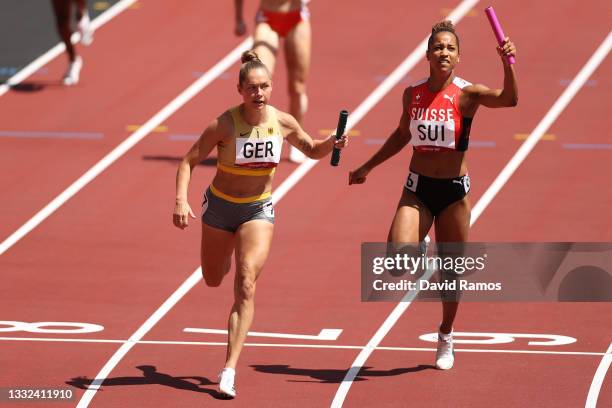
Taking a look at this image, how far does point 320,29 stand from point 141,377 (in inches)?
466

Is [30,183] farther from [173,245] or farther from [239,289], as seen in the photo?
[239,289]

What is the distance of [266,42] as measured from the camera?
17.2 metres

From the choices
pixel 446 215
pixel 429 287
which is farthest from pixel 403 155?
pixel 446 215

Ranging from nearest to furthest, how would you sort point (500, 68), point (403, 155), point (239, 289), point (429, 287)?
1. point (239, 289)
2. point (429, 287)
3. point (403, 155)
4. point (500, 68)

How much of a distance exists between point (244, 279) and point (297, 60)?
7.19 meters

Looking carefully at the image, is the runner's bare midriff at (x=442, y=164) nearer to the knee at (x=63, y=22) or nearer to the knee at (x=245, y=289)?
the knee at (x=245, y=289)

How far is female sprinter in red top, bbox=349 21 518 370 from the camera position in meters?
11.1

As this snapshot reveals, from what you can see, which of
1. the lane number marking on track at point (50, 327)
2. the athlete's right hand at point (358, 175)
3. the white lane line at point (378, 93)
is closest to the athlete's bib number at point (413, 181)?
the athlete's right hand at point (358, 175)

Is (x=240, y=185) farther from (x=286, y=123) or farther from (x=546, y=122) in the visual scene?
(x=546, y=122)

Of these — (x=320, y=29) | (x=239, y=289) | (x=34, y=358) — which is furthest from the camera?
(x=320, y=29)

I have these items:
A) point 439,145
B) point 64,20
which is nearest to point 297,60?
point 64,20

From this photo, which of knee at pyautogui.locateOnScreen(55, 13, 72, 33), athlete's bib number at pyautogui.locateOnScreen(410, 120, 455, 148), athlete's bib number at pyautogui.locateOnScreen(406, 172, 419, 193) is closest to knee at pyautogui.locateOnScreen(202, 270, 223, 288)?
athlete's bib number at pyautogui.locateOnScreen(406, 172, 419, 193)

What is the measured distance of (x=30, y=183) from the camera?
1736 cm

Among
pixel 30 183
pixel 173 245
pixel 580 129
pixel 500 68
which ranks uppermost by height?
pixel 500 68
